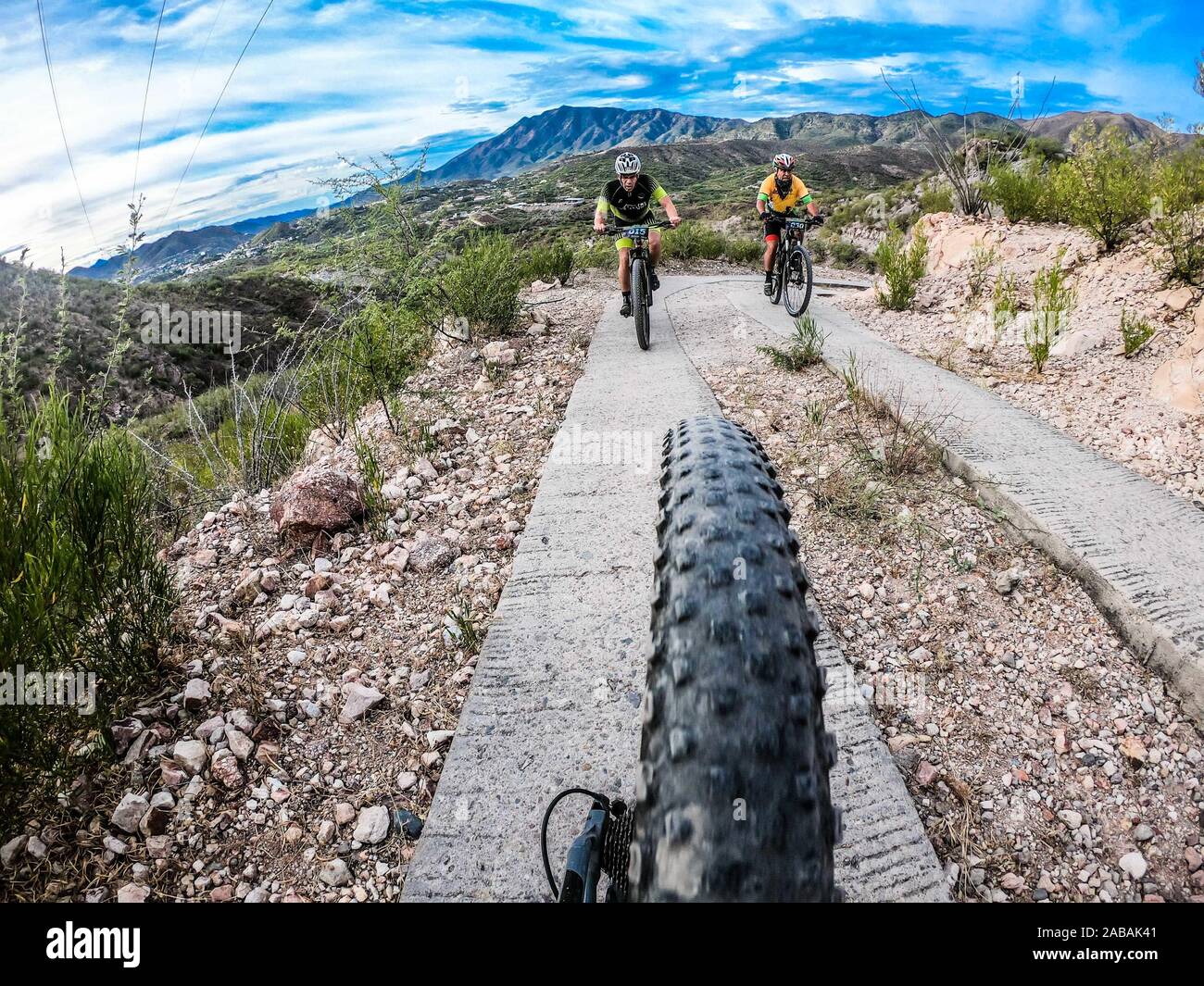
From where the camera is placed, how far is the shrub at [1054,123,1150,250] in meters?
6.36

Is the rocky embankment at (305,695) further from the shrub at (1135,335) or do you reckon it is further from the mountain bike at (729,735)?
the shrub at (1135,335)

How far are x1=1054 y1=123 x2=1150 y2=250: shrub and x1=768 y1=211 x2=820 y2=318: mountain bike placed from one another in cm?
275

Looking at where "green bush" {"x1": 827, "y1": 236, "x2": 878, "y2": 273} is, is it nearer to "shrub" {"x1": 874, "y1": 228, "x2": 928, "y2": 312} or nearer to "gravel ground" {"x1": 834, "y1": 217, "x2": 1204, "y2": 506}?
"gravel ground" {"x1": 834, "y1": 217, "x2": 1204, "y2": 506}

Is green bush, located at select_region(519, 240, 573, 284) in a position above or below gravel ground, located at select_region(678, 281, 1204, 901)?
above

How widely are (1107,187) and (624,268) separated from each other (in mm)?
4995

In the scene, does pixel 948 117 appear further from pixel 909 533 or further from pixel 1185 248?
pixel 909 533

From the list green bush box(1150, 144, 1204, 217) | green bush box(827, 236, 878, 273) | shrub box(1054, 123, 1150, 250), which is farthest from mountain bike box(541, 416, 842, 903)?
green bush box(827, 236, 878, 273)

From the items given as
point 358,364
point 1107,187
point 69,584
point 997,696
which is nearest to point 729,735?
point 997,696

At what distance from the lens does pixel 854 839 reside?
181cm

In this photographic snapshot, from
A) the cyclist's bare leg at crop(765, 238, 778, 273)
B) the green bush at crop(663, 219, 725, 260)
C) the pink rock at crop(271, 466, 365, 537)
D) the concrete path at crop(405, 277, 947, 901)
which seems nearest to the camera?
the concrete path at crop(405, 277, 947, 901)

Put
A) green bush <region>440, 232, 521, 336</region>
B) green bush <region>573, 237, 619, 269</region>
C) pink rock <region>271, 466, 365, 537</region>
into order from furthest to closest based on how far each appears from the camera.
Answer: green bush <region>573, 237, 619, 269</region>, green bush <region>440, 232, 521, 336</region>, pink rock <region>271, 466, 365, 537</region>

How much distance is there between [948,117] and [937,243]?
231cm
